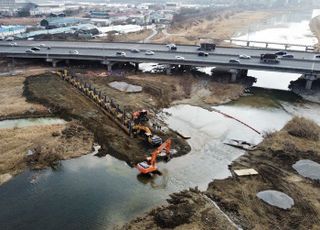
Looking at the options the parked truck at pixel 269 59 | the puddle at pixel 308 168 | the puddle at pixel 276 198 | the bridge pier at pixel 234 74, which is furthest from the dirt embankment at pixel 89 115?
the parked truck at pixel 269 59

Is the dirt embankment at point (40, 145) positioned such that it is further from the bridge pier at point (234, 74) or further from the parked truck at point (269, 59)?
the parked truck at point (269, 59)

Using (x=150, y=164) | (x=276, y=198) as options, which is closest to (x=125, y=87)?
(x=150, y=164)

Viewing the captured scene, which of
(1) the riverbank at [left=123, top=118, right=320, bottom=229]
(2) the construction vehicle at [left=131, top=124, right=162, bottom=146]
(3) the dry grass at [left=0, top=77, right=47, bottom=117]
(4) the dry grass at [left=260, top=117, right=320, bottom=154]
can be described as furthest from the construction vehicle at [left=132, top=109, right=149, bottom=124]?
(4) the dry grass at [left=260, top=117, right=320, bottom=154]

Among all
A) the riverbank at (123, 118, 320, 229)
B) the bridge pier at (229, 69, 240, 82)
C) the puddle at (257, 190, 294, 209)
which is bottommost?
the riverbank at (123, 118, 320, 229)

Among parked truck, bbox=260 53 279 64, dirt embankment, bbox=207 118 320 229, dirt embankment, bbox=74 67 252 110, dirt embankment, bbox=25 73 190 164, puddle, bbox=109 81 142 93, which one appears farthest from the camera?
parked truck, bbox=260 53 279 64

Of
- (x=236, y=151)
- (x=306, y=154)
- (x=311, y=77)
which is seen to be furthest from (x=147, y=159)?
(x=311, y=77)

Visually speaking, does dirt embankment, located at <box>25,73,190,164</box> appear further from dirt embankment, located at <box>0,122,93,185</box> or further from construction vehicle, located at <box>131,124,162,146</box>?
dirt embankment, located at <box>0,122,93,185</box>

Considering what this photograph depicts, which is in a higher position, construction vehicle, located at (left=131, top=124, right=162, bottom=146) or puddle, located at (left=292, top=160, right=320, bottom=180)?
construction vehicle, located at (left=131, top=124, right=162, bottom=146)

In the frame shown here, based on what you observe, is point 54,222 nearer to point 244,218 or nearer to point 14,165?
point 14,165
